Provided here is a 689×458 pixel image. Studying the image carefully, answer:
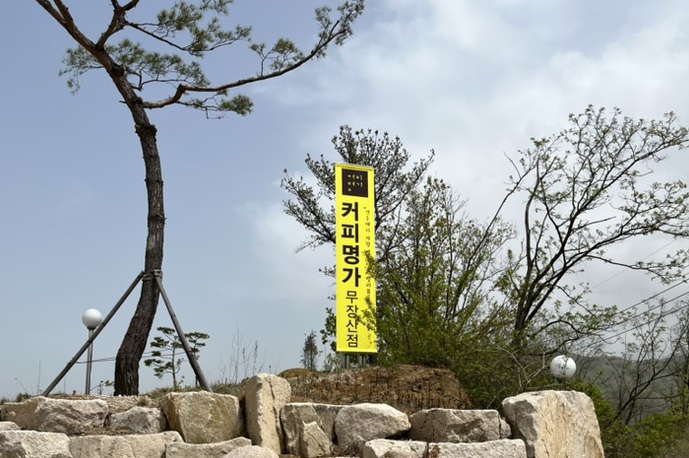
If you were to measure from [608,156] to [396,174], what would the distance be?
5329 mm

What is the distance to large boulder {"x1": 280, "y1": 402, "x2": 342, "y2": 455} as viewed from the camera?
23.3 feet

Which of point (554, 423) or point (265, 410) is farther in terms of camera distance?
point (554, 423)

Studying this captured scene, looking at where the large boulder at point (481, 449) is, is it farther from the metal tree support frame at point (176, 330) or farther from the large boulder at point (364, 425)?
the metal tree support frame at point (176, 330)

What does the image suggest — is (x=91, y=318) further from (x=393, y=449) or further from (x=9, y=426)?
(x=393, y=449)

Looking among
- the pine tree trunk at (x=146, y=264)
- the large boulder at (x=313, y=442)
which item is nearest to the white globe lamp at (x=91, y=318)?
the pine tree trunk at (x=146, y=264)

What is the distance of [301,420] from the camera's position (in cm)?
715

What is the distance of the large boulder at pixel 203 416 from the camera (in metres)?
6.97

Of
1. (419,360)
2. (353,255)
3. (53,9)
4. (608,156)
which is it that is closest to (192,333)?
(353,255)

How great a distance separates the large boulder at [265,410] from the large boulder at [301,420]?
73 millimetres

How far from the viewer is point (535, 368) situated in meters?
11.1

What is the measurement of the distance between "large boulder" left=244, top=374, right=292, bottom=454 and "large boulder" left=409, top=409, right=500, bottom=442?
4.16 feet

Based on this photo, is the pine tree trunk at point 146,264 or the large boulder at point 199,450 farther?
the pine tree trunk at point 146,264

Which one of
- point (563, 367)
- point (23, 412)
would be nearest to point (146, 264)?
point (23, 412)

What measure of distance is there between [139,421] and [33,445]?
1.03 meters
